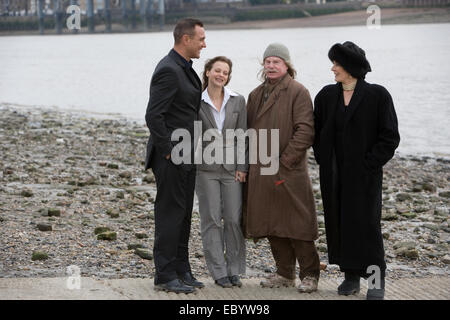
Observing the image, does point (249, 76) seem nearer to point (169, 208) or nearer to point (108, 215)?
point (108, 215)

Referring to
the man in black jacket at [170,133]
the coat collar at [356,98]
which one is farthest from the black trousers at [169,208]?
the coat collar at [356,98]

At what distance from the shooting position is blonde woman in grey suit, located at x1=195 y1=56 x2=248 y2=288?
533 centimetres

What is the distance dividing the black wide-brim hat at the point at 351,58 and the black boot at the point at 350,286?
1377 mm

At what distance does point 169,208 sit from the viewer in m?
5.18

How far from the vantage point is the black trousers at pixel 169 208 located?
5125mm

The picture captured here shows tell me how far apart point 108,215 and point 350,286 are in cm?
394

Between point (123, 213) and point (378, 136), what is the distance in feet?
14.3

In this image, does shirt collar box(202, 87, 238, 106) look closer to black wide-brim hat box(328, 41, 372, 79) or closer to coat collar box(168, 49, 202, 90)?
coat collar box(168, 49, 202, 90)

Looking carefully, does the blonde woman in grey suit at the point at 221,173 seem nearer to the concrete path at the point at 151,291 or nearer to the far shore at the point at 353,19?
the concrete path at the point at 151,291

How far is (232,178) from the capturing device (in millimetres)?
5375
